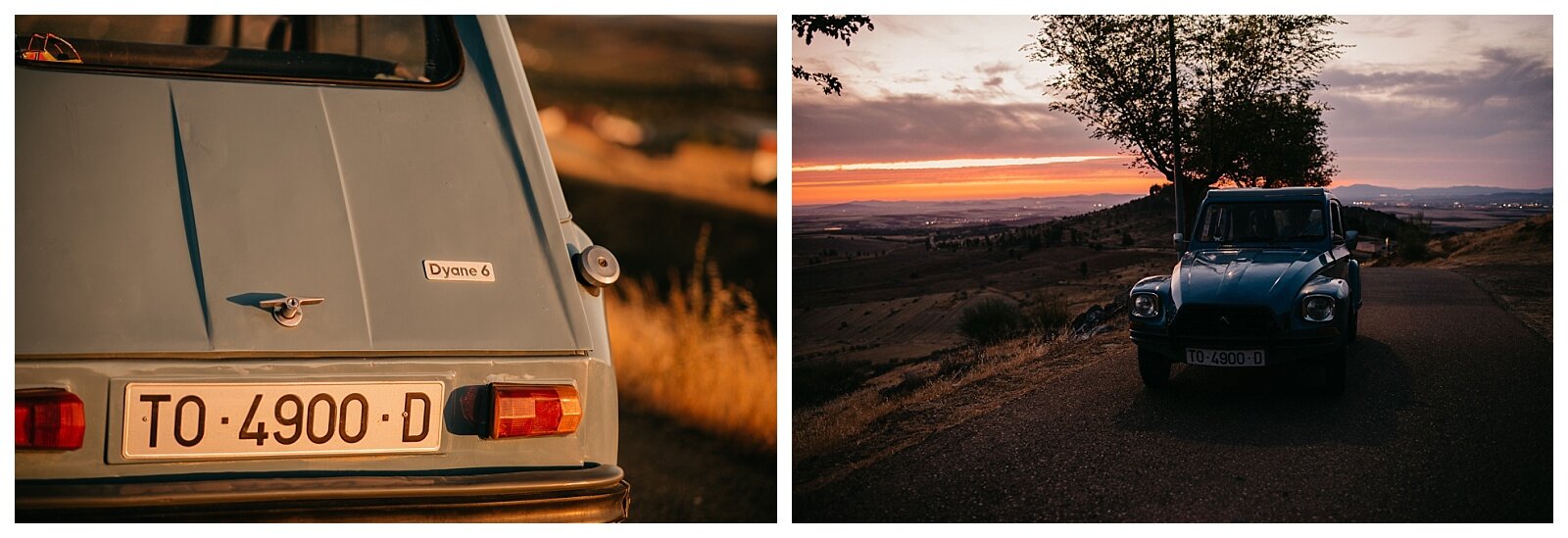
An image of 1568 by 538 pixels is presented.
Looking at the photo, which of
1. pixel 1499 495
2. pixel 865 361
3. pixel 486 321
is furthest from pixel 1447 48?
pixel 486 321

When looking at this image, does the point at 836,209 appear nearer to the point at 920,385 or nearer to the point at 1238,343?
the point at 920,385

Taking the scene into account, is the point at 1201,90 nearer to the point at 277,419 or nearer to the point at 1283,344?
the point at 1283,344

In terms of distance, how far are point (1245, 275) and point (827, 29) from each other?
9.32 ft

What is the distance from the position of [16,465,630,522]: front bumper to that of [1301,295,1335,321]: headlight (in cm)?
439

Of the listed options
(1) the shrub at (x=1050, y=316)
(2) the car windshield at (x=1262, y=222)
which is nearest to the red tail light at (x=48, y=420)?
(2) the car windshield at (x=1262, y=222)

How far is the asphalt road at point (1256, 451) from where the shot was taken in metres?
5.09

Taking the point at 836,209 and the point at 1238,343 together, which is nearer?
the point at 1238,343

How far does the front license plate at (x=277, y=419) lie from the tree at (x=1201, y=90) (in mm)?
4985

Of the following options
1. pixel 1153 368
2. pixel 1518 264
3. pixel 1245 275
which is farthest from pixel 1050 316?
pixel 1518 264

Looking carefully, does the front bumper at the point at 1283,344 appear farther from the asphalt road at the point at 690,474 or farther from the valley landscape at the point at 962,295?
the asphalt road at the point at 690,474

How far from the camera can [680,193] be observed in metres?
7.20

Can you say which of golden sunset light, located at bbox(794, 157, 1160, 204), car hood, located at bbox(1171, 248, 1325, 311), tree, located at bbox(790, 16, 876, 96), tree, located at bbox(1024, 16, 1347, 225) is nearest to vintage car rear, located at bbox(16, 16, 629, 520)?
tree, located at bbox(790, 16, 876, 96)

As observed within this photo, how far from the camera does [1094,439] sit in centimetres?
595

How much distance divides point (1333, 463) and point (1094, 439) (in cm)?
114
